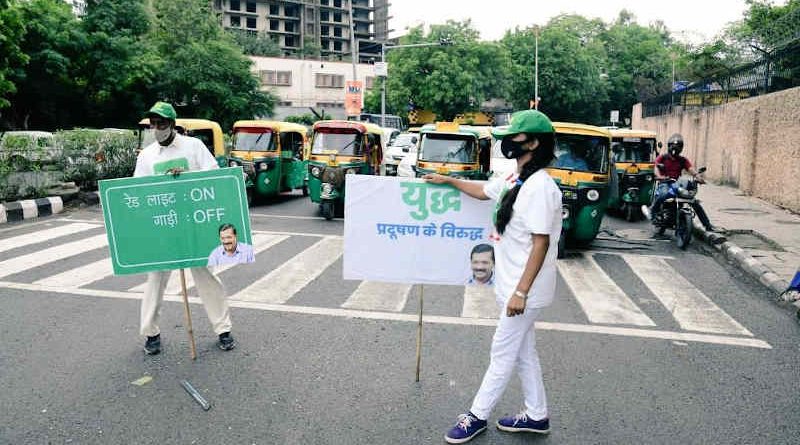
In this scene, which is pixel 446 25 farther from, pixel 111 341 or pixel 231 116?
pixel 111 341

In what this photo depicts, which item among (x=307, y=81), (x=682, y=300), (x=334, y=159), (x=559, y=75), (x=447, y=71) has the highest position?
(x=307, y=81)

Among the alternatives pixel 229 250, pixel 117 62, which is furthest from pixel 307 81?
pixel 229 250

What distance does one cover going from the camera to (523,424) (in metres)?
4.14

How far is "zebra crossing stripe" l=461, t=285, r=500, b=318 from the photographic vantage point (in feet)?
22.5

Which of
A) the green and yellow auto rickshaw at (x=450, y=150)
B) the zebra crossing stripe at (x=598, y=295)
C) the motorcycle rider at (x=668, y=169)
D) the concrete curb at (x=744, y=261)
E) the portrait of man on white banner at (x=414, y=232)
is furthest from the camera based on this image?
the green and yellow auto rickshaw at (x=450, y=150)

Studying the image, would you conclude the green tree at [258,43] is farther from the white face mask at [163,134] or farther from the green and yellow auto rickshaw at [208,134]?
the white face mask at [163,134]

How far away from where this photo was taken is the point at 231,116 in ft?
121

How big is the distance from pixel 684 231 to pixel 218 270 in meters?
7.70

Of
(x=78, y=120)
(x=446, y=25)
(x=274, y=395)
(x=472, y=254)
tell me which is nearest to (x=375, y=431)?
(x=274, y=395)

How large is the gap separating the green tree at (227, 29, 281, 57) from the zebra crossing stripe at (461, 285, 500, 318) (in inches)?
2968

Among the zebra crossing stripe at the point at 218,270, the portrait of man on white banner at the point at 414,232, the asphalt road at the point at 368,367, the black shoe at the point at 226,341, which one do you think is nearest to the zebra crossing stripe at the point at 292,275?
the asphalt road at the point at 368,367

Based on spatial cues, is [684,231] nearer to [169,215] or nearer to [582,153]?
[582,153]

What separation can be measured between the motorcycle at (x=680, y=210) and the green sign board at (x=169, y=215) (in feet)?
27.7

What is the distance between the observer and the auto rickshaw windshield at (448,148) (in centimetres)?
1347
